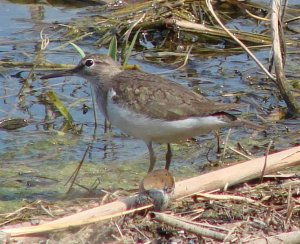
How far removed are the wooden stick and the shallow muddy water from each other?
0.90 meters

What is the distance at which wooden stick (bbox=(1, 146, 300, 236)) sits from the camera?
5.46 metres

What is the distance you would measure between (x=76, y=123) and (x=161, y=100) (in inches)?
64.4

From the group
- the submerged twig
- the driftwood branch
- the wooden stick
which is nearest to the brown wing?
the wooden stick

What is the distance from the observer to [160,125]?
6.50 m

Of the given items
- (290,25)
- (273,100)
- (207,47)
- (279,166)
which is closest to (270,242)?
(279,166)

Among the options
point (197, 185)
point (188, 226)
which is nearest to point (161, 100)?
point (197, 185)

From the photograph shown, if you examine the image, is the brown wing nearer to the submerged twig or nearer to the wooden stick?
the wooden stick

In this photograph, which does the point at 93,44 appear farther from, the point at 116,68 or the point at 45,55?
the point at 116,68

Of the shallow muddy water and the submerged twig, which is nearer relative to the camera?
the shallow muddy water

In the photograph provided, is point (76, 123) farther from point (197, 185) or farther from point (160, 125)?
point (197, 185)

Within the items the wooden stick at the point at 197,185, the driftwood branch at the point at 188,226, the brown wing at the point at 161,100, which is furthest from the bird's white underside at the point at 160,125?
the driftwood branch at the point at 188,226

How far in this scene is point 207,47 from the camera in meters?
9.76

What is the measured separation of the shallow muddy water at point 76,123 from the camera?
694 centimetres

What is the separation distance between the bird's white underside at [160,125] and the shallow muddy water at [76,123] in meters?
0.46
